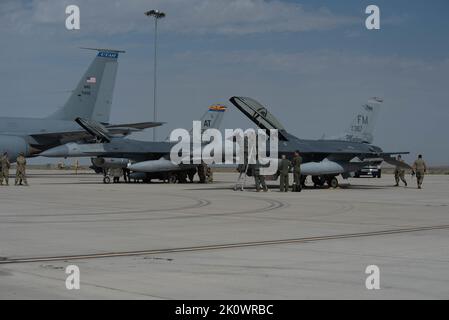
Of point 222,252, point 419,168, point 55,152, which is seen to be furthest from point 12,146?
point 222,252

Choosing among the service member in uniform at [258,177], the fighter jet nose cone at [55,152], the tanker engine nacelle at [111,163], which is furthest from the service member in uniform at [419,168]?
the fighter jet nose cone at [55,152]

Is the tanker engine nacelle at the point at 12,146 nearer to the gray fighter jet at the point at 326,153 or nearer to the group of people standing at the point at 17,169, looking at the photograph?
the group of people standing at the point at 17,169

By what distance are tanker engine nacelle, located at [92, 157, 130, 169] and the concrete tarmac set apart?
1757 centimetres

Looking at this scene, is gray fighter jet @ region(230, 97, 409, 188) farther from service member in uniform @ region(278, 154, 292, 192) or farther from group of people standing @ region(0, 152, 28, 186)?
group of people standing @ region(0, 152, 28, 186)

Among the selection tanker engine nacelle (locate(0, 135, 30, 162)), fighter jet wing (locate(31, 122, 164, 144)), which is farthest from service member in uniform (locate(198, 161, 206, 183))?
tanker engine nacelle (locate(0, 135, 30, 162))

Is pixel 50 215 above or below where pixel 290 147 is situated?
below

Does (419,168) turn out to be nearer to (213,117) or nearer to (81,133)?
(213,117)

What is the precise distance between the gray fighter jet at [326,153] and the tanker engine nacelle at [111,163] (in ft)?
32.9

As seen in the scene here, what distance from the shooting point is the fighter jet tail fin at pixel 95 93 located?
46406 mm

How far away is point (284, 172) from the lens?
26.2m

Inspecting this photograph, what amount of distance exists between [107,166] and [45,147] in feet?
32.6

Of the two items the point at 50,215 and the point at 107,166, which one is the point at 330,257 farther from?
the point at 107,166

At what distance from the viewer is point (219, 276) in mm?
7332
